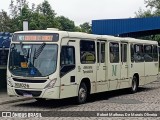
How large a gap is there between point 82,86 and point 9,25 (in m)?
66.2

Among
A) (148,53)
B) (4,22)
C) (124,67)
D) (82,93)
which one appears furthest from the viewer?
(4,22)

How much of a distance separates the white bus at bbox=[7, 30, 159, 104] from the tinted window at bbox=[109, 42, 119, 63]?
255mm

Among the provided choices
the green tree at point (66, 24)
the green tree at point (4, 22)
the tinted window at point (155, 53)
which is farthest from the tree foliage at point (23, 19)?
the tinted window at point (155, 53)

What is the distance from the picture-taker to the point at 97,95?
66.8 feet

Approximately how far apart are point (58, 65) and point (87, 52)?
2.30 meters

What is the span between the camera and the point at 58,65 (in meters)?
14.9

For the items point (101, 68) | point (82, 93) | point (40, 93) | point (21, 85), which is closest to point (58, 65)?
point (40, 93)

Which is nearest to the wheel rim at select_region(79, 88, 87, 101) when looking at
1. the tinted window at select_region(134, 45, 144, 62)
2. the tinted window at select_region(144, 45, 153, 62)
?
the tinted window at select_region(134, 45, 144, 62)

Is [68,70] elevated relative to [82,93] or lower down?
elevated

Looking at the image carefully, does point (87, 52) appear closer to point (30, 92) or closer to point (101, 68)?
point (101, 68)

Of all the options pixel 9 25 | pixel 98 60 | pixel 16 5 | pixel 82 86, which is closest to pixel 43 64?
pixel 82 86

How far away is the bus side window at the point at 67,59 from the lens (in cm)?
1516

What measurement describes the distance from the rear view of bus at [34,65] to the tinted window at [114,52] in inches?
173

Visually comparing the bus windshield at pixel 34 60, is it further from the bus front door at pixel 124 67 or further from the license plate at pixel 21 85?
the bus front door at pixel 124 67
